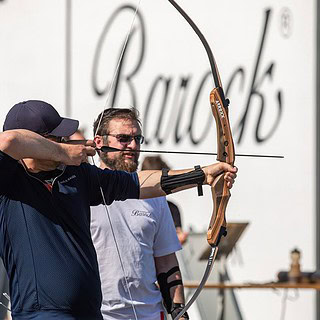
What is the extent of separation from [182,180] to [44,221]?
595mm

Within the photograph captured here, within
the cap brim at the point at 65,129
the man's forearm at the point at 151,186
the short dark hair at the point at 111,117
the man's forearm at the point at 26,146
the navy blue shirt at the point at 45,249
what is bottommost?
the navy blue shirt at the point at 45,249

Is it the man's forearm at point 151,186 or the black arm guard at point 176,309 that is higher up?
the man's forearm at point 151,186

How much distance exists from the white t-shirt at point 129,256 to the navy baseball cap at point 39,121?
759 millimetres

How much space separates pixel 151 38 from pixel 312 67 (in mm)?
1143

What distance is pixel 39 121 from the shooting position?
3.93 m

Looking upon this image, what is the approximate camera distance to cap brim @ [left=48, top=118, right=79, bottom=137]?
3937 mm

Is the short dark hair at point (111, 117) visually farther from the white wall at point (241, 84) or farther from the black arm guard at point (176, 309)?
the white wall at point (241, 84)

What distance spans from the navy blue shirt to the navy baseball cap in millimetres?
144

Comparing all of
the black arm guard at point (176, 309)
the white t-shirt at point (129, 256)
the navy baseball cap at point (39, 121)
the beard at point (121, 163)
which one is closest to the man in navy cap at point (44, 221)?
the navy baseball cap at point (39, 121)

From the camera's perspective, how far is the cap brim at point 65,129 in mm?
3937

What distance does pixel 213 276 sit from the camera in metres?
8.27

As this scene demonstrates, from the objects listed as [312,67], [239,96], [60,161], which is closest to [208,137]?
[239,96]

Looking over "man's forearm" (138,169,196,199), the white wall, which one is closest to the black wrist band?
"man's forearm" (138,169,196,199)

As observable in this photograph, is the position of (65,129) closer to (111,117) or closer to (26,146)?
(26,146)
